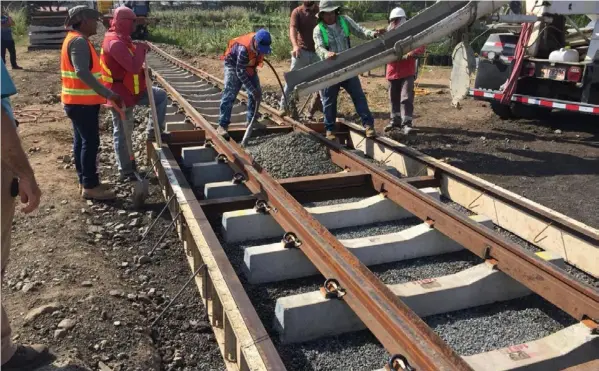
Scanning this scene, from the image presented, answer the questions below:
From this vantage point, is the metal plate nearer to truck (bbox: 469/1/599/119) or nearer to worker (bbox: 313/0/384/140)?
worker (bbox: 313/0/384/140)

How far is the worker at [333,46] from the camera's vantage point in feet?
21.4

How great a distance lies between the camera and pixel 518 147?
7.51m

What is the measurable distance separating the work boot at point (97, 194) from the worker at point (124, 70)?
0.54 m

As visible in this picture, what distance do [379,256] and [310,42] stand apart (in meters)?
4.84

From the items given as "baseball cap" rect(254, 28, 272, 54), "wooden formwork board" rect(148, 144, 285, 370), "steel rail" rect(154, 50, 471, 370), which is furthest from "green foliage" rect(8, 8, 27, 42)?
"steel rail" rect(154, 50, 471, 370)

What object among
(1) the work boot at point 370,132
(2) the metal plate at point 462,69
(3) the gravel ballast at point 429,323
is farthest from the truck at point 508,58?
(3) the gravel ballast at point 429,323

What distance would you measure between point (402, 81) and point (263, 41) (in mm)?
2819

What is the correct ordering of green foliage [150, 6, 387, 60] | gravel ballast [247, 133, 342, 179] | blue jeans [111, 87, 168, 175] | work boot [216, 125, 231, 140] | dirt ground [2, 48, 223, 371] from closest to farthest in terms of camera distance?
dirt ground [2, 48, 223, 371] < gravel ballast [247, 133, 342, 179] < blue jeans [111, 87, 168, 175] < work boot [216, 125, 231, 140] < green foliage [150, 6, 387, 60]

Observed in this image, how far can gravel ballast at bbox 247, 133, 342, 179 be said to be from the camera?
5.63 m

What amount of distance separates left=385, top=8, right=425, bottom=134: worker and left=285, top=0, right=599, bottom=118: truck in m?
0.92

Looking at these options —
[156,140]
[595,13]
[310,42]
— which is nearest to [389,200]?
[156,140]

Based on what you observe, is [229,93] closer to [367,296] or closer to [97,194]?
[97,194]

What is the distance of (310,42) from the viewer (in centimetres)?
798

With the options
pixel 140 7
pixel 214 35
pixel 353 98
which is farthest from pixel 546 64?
pixel 140 7
